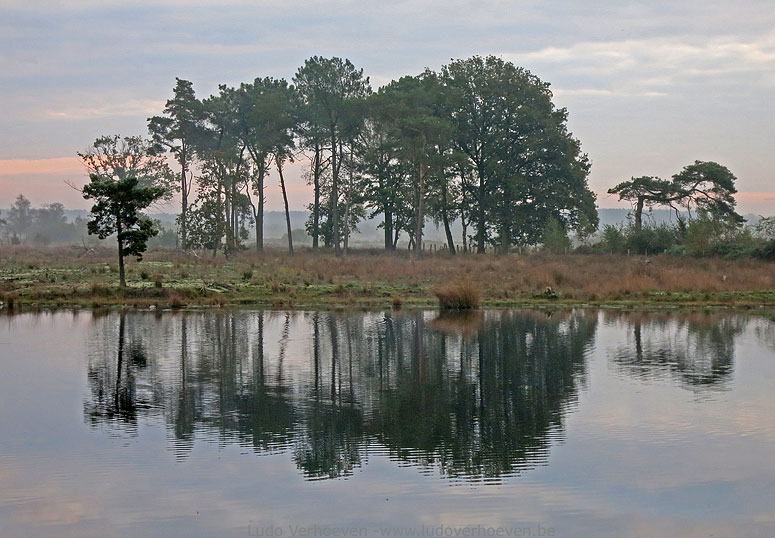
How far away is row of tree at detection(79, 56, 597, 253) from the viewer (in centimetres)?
6600

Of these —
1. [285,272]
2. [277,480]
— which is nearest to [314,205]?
[285,272]

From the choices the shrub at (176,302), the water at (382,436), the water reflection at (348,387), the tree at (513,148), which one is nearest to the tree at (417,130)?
the tree at (513,148)

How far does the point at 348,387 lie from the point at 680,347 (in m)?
10.4

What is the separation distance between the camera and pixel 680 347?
22.6 m

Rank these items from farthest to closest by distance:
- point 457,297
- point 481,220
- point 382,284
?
point 481,220
point 382,284
point 457,297

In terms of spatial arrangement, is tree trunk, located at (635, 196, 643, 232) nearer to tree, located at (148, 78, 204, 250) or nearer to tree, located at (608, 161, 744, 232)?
tree, located at (608, 161, 744, 232)

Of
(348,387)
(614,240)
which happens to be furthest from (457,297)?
(614,240)

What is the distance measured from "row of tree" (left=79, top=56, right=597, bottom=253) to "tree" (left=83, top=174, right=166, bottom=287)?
2732 cm

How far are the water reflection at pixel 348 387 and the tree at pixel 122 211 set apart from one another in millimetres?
8587

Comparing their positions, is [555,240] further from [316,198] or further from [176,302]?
[176,302]

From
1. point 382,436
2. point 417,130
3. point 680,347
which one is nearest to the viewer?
point 382,436

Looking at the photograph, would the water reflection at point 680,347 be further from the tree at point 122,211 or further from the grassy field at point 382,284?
the tree at point 122,211

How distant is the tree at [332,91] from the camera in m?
67.1

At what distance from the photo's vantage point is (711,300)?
35.1m
